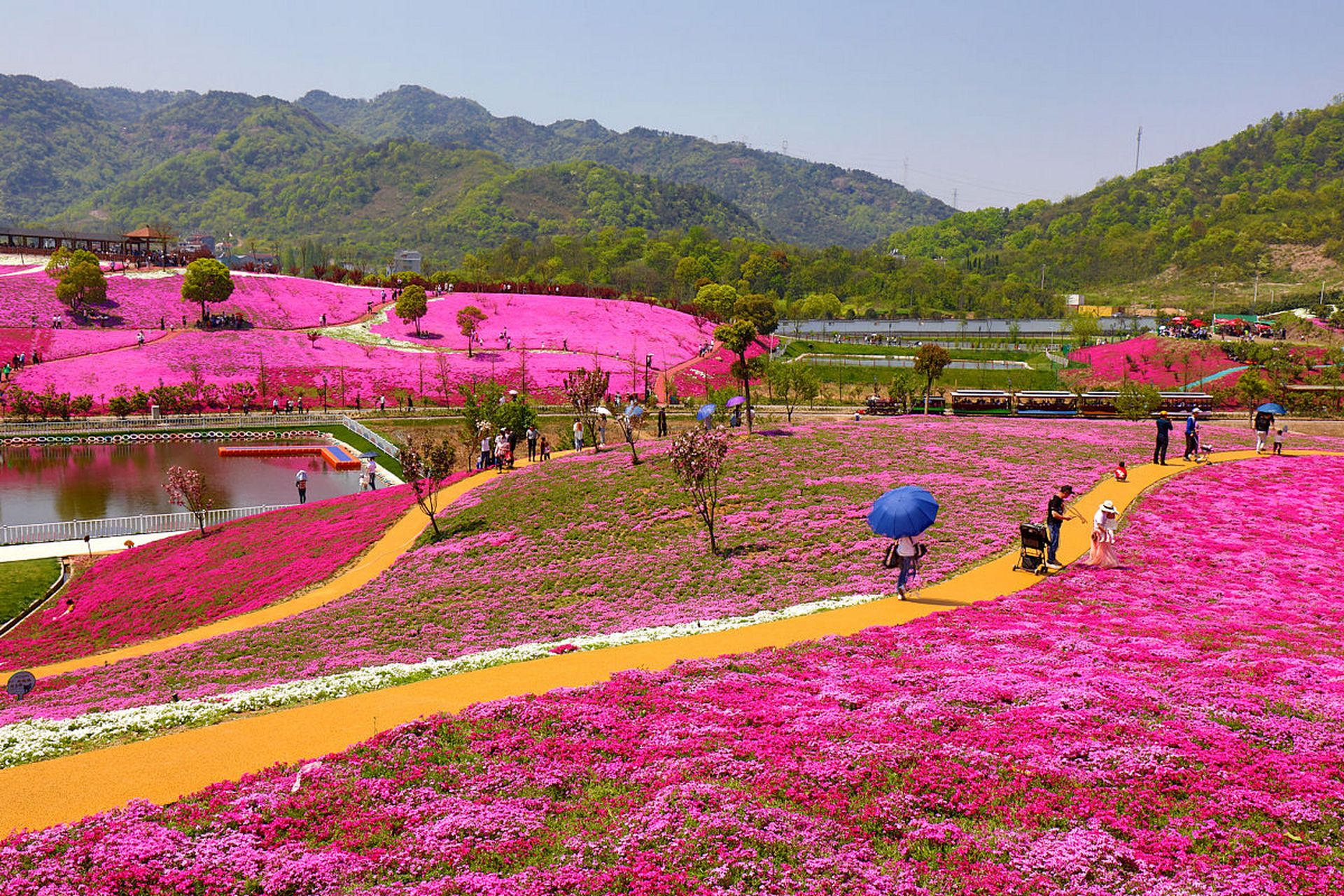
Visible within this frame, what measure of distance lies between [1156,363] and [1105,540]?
3239 inches

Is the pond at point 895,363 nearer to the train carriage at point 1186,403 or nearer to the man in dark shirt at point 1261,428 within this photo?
the train carriage at point 1186,403

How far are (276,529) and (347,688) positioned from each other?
23354mm

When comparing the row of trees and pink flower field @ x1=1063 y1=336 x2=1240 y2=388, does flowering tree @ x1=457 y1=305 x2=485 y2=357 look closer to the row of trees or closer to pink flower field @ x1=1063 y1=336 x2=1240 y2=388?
the row of trees

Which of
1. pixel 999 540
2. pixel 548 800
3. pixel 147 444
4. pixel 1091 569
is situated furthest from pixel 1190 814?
pixel 147 444

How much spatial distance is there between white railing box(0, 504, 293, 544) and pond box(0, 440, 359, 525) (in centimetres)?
300

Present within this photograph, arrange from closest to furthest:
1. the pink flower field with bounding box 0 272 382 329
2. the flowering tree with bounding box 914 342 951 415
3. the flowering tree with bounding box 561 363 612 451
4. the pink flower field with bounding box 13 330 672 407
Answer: the flowering tree with bounding box 561 363 612 451 < the flowering tree with bounding box 914 342 951 415 < the pink flower field with bounding box 13 330 672 407 < the pink flower field with bounding box 0 272 382 329

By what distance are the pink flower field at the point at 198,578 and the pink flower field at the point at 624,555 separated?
3.75 metres

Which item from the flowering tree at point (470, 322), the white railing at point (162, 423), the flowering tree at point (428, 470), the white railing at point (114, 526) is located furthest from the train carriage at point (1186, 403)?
the flowering tree at point (470, 322)

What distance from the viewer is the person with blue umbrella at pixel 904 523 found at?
2009cm

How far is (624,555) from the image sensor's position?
27.8m

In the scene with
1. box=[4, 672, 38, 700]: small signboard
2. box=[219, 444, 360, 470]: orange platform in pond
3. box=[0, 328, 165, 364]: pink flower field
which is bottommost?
box=[4, 672, 38, 700]: small signboard

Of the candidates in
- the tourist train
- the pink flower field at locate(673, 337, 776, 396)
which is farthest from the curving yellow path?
the pink flower field at locate(673, 337, 776, 396)

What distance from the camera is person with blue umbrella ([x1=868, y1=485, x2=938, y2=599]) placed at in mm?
20094

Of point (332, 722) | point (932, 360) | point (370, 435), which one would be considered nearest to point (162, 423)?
point (370, 435)
